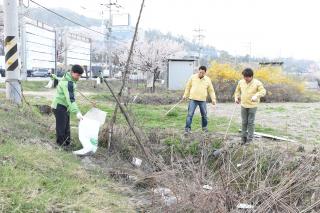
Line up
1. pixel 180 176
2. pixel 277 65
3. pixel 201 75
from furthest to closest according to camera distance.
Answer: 1. pixel 277 65
2. pixel 201 75
3. pixel 180 176

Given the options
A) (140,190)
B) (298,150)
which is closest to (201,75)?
(298,150)

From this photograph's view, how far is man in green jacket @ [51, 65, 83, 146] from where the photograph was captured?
6.53m

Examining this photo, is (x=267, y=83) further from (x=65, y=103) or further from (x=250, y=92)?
(x=65, y=103)

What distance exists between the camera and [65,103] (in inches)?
269

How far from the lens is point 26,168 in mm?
4359

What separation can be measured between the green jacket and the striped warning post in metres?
3.20

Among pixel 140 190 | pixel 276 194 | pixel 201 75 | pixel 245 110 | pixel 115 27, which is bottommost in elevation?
pixel 140 190

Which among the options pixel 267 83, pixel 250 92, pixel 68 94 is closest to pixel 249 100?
pixel 250 92

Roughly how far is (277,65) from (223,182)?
70.6ft

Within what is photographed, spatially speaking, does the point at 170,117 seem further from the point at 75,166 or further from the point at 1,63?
the point at 1,63

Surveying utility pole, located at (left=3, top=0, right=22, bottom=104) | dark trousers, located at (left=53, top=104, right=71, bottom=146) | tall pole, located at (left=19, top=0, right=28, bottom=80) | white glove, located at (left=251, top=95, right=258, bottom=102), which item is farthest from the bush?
dark trousers, located at (left=53, top=104, right=71, bottom=146)

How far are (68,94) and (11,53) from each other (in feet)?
12.3

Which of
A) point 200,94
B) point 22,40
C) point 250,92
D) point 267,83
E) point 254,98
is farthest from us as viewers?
point 22,40

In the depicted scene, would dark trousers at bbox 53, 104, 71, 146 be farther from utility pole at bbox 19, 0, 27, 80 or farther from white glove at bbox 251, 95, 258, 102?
utility pole at bbox 19, 0, 27, 80
